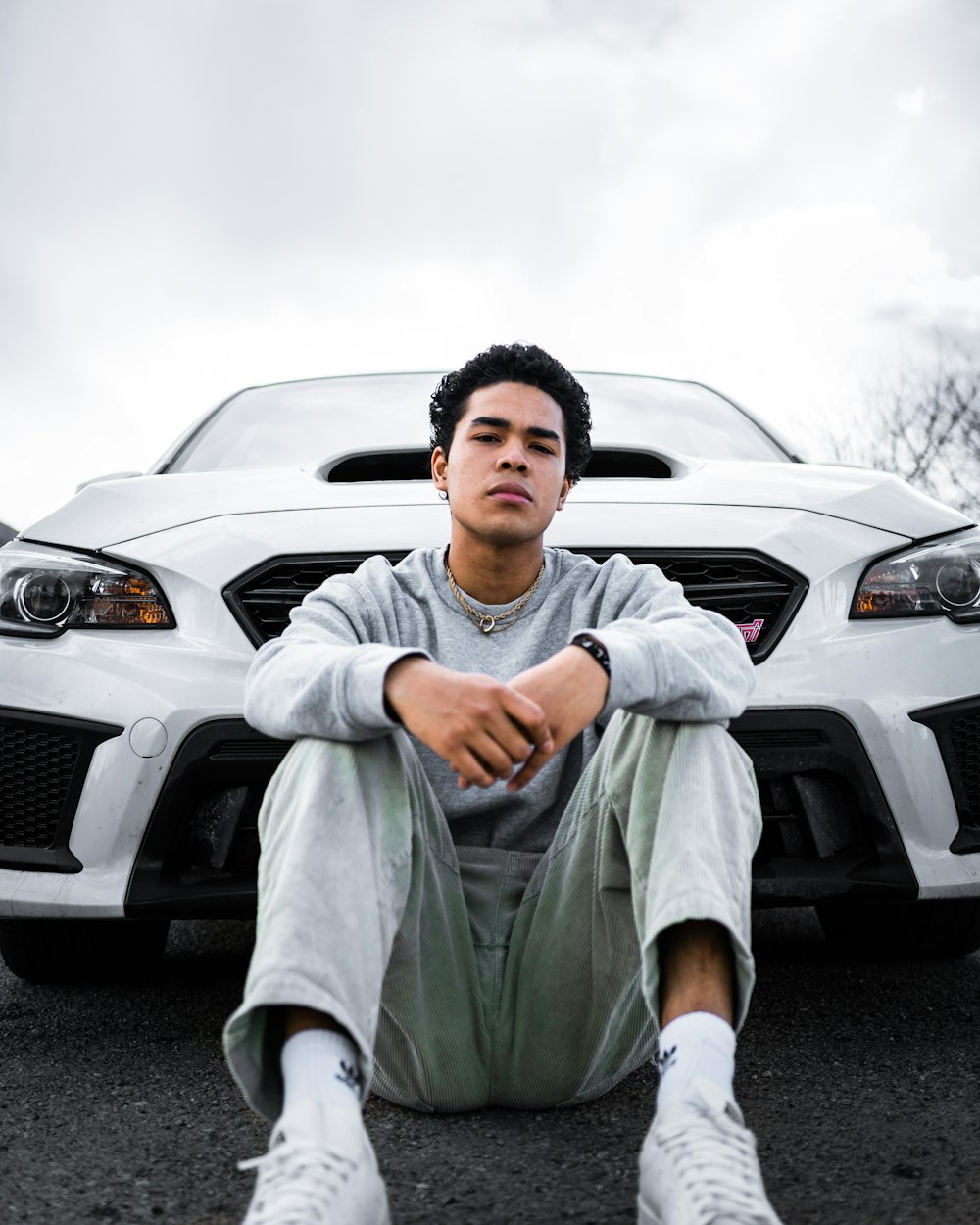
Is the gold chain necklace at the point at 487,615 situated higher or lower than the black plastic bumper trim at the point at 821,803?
higher

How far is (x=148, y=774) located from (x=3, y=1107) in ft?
2.03

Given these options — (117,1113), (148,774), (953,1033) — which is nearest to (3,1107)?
(117,1113)

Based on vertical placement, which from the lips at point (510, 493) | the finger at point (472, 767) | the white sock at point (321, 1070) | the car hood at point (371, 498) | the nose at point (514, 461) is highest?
the nose at point (514, 461)

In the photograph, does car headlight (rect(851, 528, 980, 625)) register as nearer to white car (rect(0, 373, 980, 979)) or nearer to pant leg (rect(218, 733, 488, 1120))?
white car (rect(0, 373, 980, 979))

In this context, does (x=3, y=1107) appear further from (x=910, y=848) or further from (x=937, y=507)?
(x=937, y=507)

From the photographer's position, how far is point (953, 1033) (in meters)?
2.38

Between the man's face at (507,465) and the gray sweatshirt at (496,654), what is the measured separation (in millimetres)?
129

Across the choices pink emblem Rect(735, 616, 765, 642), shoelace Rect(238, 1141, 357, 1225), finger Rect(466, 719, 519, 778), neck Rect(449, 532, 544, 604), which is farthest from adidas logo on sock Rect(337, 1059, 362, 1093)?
pink emblem Rect(735, 616, 765, 642)

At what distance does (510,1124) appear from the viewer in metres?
1.88

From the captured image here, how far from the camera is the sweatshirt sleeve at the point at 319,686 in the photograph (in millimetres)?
1550

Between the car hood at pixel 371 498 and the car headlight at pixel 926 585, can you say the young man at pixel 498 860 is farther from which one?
the car headlight at pixel 926 585

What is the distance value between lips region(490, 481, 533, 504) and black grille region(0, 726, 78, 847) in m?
0.96

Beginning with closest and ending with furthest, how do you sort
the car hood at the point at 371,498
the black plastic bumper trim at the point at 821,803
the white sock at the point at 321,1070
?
1. the white sock at the point at 321,1070
2. the black plastic bumper trim at the point at 821,803
3. the car hood at the point at 371,498

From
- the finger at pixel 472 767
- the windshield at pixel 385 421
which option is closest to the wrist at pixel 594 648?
the finger at pixel 472 767
